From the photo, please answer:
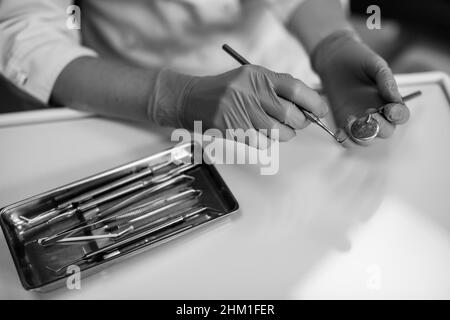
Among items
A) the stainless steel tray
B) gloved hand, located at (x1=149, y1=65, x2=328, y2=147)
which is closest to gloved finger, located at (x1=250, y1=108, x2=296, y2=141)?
gloved hand, located at (x1=149, y1=65, x2=328, y2=147)

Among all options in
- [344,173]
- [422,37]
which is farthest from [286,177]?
[422,37]

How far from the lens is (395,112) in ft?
3.05

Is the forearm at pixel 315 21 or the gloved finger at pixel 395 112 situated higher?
the forearm at pixel 315 21

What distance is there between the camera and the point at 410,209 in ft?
2.88

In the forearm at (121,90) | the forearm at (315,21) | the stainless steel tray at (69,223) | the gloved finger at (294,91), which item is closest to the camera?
the stainless steel tray at (69,223)

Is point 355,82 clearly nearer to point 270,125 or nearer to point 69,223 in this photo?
point 270,125

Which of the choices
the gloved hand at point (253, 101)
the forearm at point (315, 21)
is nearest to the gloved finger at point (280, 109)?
the gloved hand at point (253, 101)

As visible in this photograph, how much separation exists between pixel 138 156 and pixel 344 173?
0.41 m

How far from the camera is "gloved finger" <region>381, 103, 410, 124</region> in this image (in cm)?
93

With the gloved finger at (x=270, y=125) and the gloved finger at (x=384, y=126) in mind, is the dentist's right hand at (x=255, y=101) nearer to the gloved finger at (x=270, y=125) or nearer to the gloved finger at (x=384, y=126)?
the gloved finger at (x=270, y=125)

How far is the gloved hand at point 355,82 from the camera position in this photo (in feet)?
3.14

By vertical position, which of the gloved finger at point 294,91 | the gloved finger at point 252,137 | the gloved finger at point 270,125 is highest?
the gloved finger at point 294,91

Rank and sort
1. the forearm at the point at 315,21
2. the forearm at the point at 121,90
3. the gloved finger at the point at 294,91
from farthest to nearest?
the forearm at the point at 315,21
the forearm at the point at 121,90
the gloved finger at the point at 294,91
